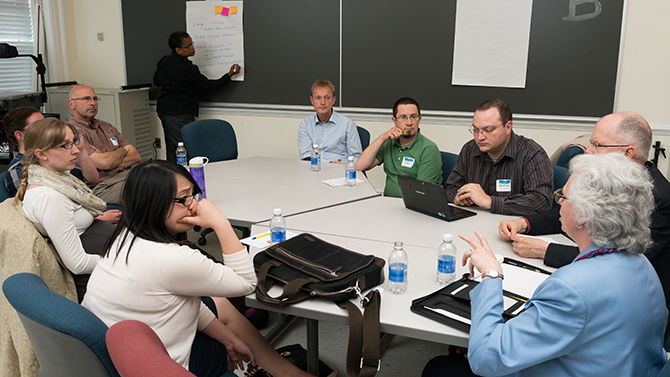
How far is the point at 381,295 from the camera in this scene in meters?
1.70

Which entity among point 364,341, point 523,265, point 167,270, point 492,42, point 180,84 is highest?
point 492,42

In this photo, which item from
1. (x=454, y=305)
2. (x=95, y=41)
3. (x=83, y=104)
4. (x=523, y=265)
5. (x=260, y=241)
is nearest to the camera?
(x=454, y=305)

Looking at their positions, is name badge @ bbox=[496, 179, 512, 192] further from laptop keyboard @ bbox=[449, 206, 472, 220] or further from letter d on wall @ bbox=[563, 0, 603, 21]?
letter d on wall @ bbox=[563, 0, 603, 21]

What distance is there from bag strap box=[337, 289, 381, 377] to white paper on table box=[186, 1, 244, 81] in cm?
437

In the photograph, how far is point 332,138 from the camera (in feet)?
13.9

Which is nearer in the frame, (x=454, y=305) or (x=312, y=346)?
(x=454, y=305)

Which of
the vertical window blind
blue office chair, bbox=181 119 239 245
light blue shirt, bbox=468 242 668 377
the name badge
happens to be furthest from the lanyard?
the vertical window blind

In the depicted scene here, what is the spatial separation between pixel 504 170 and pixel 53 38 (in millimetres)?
5507

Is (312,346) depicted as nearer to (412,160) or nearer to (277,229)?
(277,229)

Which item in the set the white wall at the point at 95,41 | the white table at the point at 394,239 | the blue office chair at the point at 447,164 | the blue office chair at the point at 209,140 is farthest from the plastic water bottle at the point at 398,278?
the white wall at the point at 95,41

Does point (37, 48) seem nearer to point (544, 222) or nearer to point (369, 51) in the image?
point (369, 51)

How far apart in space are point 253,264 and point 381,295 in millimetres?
489

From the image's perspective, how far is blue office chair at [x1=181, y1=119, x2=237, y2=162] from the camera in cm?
408

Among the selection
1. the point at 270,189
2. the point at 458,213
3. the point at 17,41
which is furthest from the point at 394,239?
the point at 17,41
